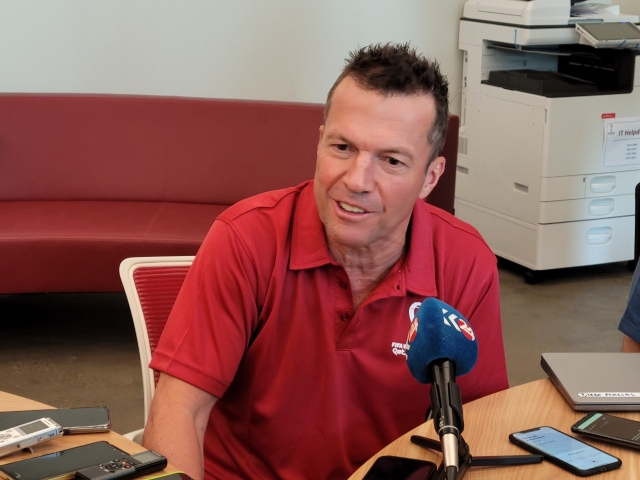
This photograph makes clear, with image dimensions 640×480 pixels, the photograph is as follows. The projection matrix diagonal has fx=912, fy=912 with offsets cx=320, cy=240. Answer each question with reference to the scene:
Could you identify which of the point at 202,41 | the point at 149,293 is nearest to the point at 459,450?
the point at 149,293

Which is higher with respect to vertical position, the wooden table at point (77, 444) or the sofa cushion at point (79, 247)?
the wooden table at point (77, 444)

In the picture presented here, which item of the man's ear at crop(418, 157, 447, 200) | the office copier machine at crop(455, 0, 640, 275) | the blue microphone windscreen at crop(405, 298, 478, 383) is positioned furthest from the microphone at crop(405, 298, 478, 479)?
the office copier machine at crop(455, 0, 640, 275)

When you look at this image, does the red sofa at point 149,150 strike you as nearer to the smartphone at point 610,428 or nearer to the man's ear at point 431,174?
the man's ear at point 431,174

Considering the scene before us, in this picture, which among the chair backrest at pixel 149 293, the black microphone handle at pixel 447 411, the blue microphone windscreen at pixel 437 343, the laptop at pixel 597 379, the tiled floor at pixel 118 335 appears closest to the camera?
the black microphone handle at pixel 447 411

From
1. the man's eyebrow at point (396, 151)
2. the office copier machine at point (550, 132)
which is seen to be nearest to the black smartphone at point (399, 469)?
the man's eyebrow at point (396, 151)

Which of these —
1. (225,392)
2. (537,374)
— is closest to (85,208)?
(537,374)

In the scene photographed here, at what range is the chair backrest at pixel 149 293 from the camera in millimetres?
1774

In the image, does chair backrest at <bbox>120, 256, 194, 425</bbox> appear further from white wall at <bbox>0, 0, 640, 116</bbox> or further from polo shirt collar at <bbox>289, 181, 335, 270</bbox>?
white wall at <bbox>0, 0, 640, 116</bbox>

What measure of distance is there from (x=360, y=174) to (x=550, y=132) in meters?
2.87

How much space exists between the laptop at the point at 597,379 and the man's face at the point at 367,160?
1.24 feet

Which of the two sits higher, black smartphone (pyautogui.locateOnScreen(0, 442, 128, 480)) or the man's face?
the man's face

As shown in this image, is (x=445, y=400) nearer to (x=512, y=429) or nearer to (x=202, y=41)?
(x=512, y=429)

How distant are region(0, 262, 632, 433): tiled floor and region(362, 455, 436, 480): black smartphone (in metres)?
1.80

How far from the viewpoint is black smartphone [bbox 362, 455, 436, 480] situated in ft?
4.01
